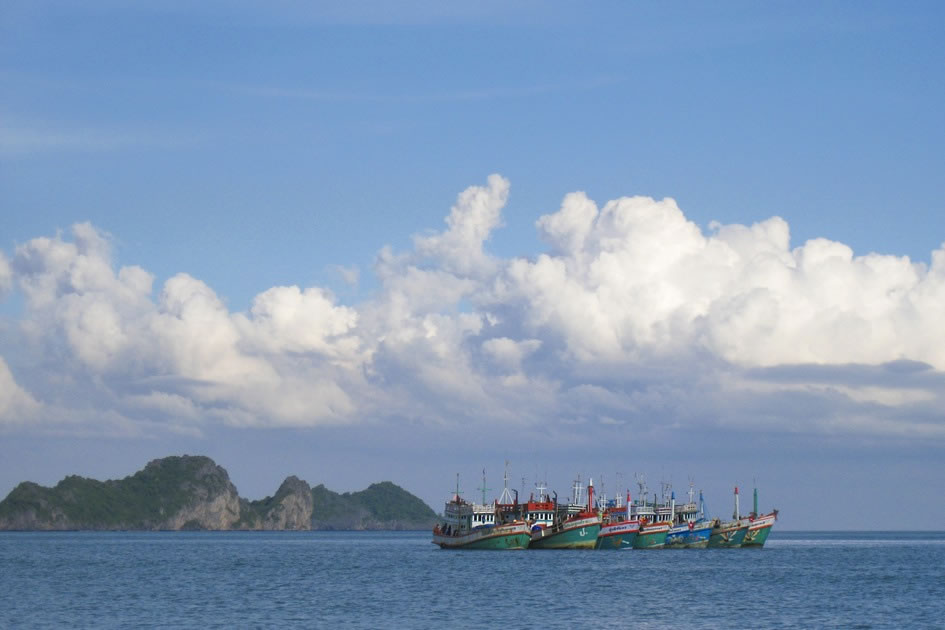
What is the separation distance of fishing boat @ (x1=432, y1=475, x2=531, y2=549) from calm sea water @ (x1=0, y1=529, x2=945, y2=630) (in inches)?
211

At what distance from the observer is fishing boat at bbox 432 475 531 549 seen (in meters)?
177

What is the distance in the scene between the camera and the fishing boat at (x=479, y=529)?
17688 cm

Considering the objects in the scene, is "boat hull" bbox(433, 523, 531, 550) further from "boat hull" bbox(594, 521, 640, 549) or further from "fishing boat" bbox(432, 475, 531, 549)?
"boat hull" bbox(594, 521, 640, 549)

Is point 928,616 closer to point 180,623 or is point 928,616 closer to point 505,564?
point 180,623

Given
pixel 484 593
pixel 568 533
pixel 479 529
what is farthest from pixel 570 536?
pixel 484 593

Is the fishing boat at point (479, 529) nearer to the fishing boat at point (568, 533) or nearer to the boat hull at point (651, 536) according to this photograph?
the fishing boat at point (568, 533)

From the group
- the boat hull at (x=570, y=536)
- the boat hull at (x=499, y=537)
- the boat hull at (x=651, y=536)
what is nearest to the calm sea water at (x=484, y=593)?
the boat hull at (x=499, y=537)

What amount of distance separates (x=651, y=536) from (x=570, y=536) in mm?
16619

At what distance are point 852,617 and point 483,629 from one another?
28.9m

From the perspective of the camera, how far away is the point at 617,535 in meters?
184

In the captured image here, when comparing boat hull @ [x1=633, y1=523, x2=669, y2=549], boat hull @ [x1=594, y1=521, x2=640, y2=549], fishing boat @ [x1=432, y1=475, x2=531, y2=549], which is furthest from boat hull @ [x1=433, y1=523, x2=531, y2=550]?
boat hull @ [x1=633, y1=523, x2=669, y2=549]

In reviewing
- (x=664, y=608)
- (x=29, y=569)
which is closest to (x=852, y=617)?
(x=664, y=608)

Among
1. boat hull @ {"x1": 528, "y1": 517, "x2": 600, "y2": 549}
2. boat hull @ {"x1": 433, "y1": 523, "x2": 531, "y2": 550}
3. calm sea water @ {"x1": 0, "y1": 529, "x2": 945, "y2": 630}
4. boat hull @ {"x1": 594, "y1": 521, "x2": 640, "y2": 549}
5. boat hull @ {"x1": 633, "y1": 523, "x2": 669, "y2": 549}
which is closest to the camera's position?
calm sea water @ {"x1": 0, "y1": 529, "x2": 945, "y2": 630}

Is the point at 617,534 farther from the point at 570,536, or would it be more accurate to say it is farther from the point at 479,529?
the point at 479,529
